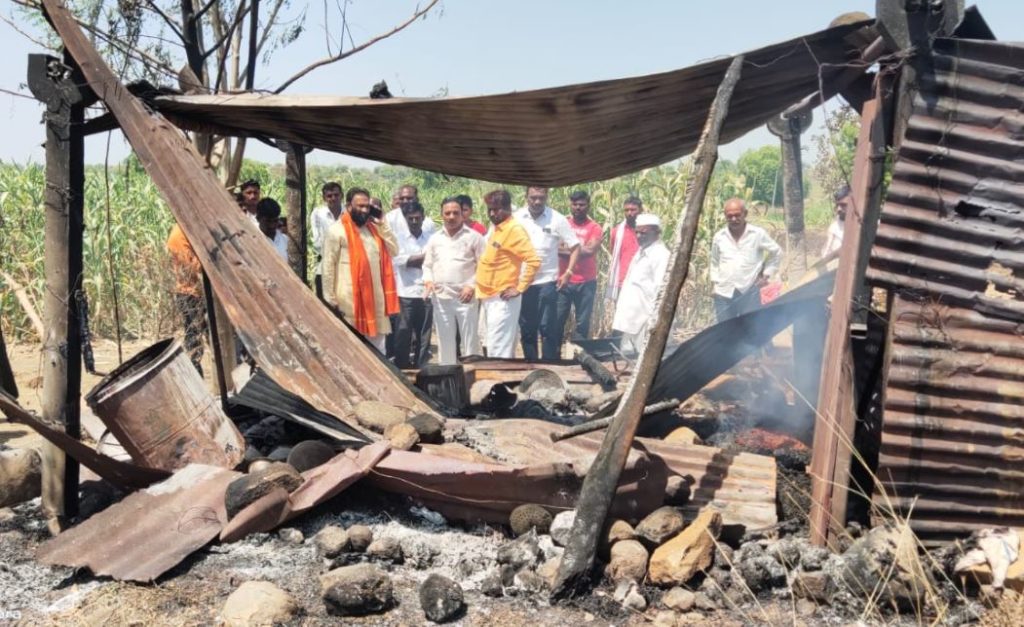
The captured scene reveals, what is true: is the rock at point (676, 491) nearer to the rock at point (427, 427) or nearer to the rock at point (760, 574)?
the rock at point (760, 574)

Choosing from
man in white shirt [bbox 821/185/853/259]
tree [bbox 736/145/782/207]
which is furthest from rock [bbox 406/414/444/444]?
tree [bbox 736/145/782/207]

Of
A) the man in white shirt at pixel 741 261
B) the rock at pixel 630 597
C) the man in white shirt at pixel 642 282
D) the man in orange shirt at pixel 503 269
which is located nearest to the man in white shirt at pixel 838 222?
the man in white shirt at pixel 741 261

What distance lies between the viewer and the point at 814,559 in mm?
4055

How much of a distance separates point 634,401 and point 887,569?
52.6 inches

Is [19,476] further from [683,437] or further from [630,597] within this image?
[683,437]

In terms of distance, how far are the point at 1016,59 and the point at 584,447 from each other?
9.59 ft

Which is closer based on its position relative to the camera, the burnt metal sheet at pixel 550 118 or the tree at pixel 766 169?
the burnt metal sheet at pixel 550 118

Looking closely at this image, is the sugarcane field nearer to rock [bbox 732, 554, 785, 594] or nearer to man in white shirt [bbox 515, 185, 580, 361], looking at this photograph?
rock [bbox 732, 554, 785, 594]

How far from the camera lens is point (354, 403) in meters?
5.13

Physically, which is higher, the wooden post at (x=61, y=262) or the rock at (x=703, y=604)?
the wooden post at (x=61, y=262)

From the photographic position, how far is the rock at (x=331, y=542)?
4.30 metres

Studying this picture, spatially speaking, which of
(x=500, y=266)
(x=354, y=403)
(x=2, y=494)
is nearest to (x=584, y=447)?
(x=354, y=403)

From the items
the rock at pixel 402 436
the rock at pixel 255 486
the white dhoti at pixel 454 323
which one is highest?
the white dhoti at pixel 454 323

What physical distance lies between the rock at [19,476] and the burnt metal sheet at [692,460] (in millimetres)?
2706
